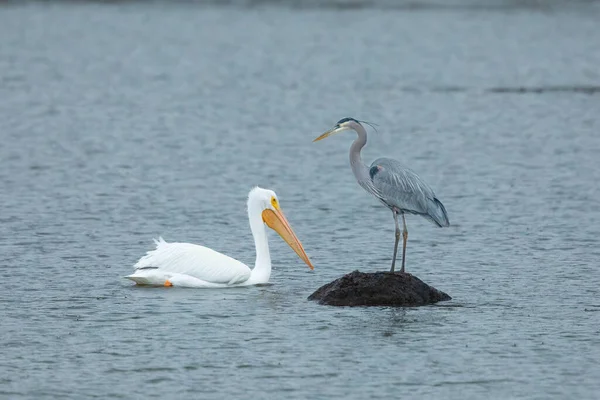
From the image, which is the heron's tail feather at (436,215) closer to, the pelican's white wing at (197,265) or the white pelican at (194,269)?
the white pelican at (194,269)

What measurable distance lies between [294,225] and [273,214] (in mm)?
2497

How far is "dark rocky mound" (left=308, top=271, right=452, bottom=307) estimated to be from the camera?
11898 millimetres

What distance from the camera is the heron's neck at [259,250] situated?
13.0m

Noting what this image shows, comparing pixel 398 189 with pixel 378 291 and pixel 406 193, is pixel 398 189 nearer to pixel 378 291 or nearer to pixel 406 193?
pixel 406 193

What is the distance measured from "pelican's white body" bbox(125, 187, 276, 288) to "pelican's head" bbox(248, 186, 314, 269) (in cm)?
74

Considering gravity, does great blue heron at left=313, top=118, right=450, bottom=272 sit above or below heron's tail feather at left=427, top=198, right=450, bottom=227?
above

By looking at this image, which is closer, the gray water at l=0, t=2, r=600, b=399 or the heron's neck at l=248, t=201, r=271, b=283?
the gray water at l=0, t=2, r=600, b=399

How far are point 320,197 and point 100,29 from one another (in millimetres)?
38901

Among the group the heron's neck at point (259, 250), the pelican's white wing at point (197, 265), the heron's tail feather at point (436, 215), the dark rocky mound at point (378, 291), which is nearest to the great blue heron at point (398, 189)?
the heron's tail feather at point (436, 215)

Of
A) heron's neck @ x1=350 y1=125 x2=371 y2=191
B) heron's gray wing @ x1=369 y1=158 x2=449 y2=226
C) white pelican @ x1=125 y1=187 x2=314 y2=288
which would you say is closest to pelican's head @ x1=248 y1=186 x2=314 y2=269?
white pelican @ x1=125 y1=187 x2=314 y2=288

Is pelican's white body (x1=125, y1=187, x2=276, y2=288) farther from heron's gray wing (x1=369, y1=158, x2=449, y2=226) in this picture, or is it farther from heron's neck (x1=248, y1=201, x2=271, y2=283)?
heron's gray wing (x1=369, y1=158, x2=449, y2=226)

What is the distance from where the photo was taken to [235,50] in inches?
1820

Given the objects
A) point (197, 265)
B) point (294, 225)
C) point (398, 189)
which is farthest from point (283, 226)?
point (294, 225)

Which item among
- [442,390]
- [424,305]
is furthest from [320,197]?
[442,390]
